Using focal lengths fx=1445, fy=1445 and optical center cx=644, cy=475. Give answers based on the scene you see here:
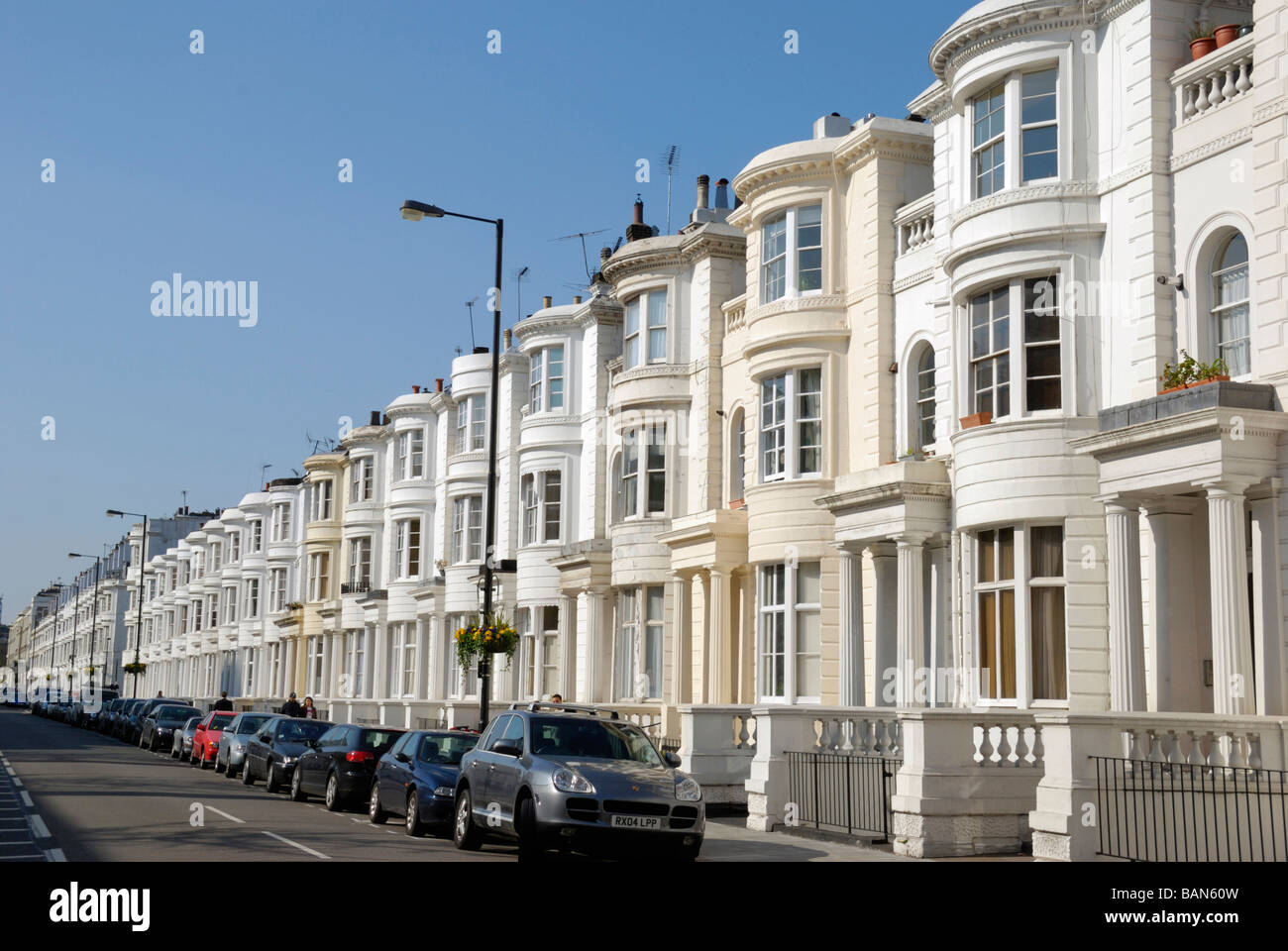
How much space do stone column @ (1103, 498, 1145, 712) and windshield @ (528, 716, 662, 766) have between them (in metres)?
5.86

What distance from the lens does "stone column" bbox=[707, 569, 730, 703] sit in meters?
27.8

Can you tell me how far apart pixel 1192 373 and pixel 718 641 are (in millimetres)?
12997

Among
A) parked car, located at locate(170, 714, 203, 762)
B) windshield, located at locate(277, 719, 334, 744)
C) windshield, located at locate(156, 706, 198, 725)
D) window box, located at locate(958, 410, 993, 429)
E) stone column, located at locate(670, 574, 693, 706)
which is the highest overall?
window box, located at locate(958, 410, 993, 429)

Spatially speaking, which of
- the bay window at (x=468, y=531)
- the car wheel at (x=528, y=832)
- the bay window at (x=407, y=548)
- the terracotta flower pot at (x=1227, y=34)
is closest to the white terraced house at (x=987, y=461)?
the terracotta flower pot at (x=1227, y=34)

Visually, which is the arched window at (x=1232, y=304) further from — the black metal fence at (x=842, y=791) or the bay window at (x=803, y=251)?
the bay window at (x=803, y=251)

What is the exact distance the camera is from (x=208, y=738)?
3388cm

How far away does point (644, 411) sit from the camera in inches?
1238

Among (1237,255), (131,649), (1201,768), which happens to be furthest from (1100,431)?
(131,649)

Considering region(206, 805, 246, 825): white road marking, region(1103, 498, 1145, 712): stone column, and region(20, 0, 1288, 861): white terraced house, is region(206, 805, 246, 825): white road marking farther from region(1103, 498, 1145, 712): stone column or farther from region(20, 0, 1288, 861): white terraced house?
region(1103, 498, 1145, 712): stone column

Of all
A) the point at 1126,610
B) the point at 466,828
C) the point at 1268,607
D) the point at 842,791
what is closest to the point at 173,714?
the point at 466,828

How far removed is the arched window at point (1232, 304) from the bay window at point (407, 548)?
3345 centimetres

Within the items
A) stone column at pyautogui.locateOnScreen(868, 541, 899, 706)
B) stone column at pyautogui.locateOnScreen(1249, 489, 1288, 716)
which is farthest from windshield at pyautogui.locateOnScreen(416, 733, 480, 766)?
stone column at pyautogui.locateOnScreen(1249, 489, 1288, 716)

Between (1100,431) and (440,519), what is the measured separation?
30600 millimetres

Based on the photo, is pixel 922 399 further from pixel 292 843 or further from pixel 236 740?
pixel 236 740
